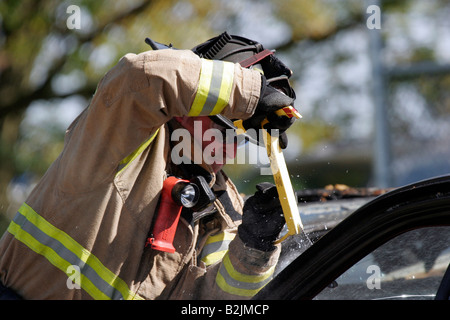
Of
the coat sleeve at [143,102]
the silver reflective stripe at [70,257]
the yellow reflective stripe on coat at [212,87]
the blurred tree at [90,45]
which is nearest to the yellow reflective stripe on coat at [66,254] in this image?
the silver reflective stripe at [70,257]

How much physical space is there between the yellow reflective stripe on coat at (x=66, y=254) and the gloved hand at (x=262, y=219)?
442mm

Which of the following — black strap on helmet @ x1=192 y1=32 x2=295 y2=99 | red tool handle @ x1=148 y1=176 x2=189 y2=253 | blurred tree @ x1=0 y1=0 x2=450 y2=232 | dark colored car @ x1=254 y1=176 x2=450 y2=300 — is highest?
black strap on helmet @ x1=192 y1=32 x2=295 y2=99

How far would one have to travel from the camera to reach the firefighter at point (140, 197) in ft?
5.36

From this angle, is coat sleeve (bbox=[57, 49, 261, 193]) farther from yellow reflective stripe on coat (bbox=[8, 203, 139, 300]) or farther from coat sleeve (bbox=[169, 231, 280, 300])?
coat sleeve (bbox=[169, 231, 280, 300])

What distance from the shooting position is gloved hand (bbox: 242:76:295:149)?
5.63 feet

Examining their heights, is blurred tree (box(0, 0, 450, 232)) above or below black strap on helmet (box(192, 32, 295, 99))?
below

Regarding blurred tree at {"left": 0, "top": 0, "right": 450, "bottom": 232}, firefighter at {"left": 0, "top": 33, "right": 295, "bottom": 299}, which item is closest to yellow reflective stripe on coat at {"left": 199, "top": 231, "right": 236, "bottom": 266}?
firefighter at {"left": 0, "top": 33, "right": 295, "bottom": 299}

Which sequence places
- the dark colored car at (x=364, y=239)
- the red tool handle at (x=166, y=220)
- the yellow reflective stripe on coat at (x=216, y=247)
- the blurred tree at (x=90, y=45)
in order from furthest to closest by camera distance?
the blurred tree at (x=90, y=45), the yellow reflective stripe on coat at (x=216, y=247), the red tool handle at (x=166, y=220), the dark colored car at (x=364, y=239)

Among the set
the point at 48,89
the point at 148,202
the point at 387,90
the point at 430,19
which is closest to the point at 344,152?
the point at 430,19

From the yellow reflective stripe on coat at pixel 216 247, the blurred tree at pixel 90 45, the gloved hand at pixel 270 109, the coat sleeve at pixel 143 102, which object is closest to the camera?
the coat sleeve at pixel 143 102

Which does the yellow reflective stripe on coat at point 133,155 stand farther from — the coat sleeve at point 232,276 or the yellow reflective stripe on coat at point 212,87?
the coat sleeve at point 232,276

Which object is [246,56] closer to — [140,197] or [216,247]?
[140,197]

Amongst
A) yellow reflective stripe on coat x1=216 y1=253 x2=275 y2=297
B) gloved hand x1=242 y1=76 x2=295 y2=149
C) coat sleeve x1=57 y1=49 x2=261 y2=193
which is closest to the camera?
coat sleeve x1=57 y1=49 x2=261 y2=193

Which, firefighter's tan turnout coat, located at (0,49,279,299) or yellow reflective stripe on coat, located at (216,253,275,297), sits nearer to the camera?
firefighter's tan turnout coat, located at (0,49,279,299)
